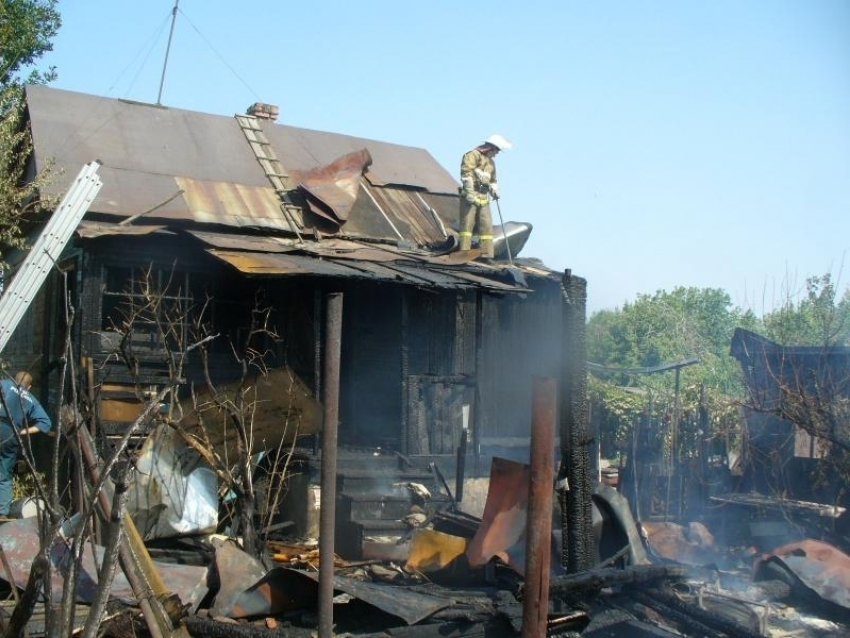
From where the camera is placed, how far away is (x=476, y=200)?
42.5 ft

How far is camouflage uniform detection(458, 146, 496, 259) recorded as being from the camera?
13.0 metres

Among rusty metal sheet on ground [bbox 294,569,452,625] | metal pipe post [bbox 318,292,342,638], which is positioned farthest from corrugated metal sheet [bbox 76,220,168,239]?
metal pipe post [bbox 318,292,342,638]

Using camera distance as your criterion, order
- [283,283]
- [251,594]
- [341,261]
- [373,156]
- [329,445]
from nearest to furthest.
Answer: [329,445] → [251,594] → [341,261] → [283,283] → [373,156]

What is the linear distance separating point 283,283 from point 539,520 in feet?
24.4

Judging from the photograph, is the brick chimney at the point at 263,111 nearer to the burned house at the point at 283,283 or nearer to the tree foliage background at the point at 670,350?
the burned house at the point at 283,283

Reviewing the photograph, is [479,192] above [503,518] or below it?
above

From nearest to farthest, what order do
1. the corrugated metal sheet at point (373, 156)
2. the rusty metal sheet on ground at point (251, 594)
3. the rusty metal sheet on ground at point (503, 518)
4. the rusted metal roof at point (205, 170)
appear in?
the rusty metal sheet on ground at point (251, 594) < the rusty metal sheet on ground at point (503, 518) < the rusted metal roof at point (205, 170) < the corrugated metal sheet at point (373, 156)

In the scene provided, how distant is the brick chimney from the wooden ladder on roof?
0.73ft

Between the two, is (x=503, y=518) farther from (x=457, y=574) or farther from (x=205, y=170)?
(x=205, y=170)

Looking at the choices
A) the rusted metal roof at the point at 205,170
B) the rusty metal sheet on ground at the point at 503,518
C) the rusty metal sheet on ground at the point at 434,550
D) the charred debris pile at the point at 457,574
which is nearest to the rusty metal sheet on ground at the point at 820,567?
the charred debris pile at the point at 457,574

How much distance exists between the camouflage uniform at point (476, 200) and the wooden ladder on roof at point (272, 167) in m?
2.40

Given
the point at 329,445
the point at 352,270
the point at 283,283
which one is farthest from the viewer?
the point at 283,283

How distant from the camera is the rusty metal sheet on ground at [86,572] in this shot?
6.73 metres

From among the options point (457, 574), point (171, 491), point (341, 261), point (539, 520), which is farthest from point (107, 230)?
point (539, 520)
